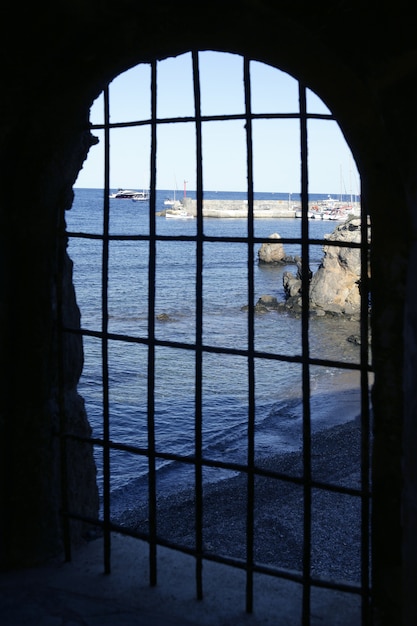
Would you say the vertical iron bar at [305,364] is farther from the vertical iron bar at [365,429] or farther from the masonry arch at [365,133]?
the masonry arch at [365,133]

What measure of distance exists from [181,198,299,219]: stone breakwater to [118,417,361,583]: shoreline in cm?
4472

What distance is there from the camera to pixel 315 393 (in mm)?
15336

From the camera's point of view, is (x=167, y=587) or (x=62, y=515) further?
(x=62, y=515)

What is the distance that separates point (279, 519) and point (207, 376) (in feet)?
26.4

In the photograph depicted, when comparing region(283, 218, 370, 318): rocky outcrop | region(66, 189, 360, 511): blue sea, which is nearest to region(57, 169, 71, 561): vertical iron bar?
region(66, 189, 360, 511): blue sea

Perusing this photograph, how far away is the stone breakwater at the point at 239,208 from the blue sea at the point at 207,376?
20.6 meters

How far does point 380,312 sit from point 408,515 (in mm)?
571

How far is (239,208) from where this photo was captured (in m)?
56.1

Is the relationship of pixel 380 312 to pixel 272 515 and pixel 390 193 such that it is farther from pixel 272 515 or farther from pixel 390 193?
pixel 272 515

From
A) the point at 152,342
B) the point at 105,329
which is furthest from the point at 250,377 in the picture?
the point at 105,329

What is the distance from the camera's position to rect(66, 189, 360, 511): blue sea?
11.8 meters

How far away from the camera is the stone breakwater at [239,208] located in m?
55.8

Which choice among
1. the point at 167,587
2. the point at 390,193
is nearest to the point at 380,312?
the point at 390,193

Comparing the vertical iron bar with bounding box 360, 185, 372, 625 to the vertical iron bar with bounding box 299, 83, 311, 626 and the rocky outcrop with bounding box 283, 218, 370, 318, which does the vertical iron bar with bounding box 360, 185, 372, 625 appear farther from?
the rocky outcrop with bounding box 283, 218, 370, 318
